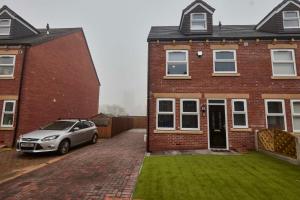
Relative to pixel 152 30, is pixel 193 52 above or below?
below

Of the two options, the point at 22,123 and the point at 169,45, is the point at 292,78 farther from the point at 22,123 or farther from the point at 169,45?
the point at 22,123

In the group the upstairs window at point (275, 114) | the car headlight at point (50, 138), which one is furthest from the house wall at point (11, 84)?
the upstairs window at point (275, 114)

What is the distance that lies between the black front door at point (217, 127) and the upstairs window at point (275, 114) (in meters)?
2.62

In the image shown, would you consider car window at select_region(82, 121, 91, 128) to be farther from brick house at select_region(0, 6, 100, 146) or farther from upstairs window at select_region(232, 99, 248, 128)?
upstairs window at select_region(232, 99, 248, 128)

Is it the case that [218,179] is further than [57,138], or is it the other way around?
[57,138]

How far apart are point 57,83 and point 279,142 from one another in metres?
16.4

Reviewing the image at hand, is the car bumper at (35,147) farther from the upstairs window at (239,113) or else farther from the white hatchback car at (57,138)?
the upstairs window at (239,113)

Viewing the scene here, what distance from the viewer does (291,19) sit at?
12695mm

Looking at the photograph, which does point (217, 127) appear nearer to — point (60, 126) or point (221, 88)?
point (221, 88)

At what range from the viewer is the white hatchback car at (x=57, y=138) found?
31.5ft

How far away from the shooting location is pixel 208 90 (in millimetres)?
11742

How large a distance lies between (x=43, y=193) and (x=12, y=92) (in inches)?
417

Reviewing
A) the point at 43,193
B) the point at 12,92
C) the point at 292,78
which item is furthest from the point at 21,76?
the point at 292,78

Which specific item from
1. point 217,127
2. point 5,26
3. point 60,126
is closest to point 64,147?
point 60,126
